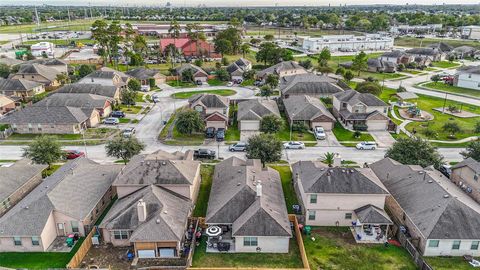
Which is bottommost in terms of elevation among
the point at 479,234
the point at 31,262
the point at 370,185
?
the point at 31,262

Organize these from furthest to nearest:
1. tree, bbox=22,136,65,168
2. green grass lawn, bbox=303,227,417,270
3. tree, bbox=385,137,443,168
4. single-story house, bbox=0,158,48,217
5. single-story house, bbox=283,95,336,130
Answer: single-story house, bbox=283,95,336,130
tree, bbox=22,136,65,168
tree, bbox=385,137,443,168
single-story house, bbox=0,158,48,217
green grass lawn, bbox=303,227,417,270

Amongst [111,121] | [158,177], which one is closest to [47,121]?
[111,121]

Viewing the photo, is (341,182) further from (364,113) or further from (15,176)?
(15,176)

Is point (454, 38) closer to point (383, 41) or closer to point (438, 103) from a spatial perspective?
point (383, 41)

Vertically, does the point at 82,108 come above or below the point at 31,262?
above

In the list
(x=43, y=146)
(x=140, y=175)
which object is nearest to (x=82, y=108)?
(x=43, y=146)

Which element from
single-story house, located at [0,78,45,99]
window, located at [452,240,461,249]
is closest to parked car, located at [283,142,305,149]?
window, located at [452,240,461,249]

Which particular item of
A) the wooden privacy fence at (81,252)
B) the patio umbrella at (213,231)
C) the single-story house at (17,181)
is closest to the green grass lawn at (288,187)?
the patio umbrella at (213,231)

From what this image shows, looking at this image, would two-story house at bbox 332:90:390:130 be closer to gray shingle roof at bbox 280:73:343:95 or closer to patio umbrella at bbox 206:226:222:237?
gray shingle roof at bbox 280:73:343:95
